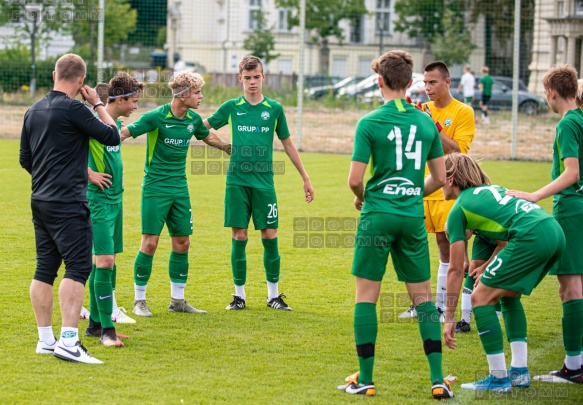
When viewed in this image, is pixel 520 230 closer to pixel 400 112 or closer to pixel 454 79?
pixel 400 112

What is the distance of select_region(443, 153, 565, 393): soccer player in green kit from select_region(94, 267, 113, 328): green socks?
8.90 ft

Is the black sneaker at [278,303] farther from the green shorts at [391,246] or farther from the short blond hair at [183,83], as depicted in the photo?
the green shorts at [391,246]

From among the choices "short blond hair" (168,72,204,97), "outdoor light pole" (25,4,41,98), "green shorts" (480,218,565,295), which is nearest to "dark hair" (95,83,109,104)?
"short blond hair" (168,72,204,97)

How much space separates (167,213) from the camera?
7879 millimetres

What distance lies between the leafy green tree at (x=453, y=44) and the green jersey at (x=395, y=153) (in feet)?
89.1

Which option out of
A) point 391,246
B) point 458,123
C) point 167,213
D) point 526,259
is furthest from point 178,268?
point 526,259

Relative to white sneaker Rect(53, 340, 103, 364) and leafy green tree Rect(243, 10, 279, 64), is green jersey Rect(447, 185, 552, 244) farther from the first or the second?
leafy green tree Rect(243, 10, 279, 64)

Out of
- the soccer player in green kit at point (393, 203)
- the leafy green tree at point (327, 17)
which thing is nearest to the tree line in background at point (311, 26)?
the leafy green tree at point (327, 17)

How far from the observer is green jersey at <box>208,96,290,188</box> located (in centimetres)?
829

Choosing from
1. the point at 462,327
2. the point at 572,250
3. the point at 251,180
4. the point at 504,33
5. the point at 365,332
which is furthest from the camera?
the point at 504,33

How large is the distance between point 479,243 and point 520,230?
3.89ft

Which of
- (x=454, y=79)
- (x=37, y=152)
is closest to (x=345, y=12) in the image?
(x=454, y=79)

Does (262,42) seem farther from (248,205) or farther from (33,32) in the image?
(248,205)

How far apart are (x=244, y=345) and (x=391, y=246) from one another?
72.3 inches
